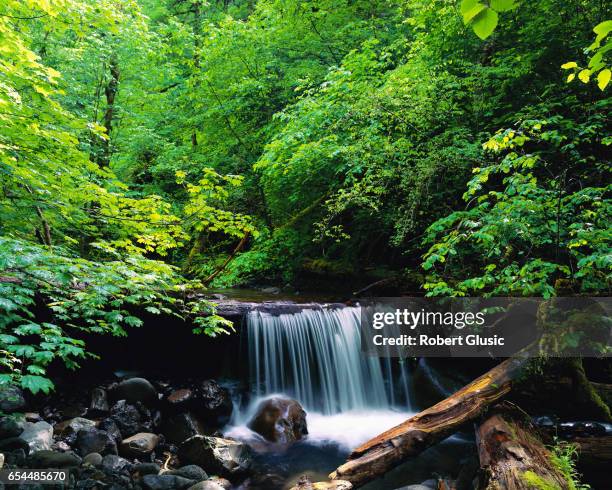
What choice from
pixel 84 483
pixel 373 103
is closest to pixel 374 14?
pixel 373 103

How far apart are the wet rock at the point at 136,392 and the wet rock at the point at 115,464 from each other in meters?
1.53

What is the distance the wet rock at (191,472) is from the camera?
4555 millimetres

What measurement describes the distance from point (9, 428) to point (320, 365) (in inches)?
190

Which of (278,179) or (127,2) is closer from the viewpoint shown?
(127,2)

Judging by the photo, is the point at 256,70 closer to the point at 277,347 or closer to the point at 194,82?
the point at 194,82

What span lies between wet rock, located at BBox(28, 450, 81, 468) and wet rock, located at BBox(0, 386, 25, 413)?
48.5 inches

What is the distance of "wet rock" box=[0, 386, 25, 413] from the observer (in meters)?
5.14

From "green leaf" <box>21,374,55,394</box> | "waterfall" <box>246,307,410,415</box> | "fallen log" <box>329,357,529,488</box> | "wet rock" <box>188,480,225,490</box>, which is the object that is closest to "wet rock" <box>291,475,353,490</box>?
"fallen log" <box>329,357,529,488</box>

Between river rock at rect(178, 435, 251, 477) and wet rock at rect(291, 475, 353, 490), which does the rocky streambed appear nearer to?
river rock at rect(178, 435, 251, 477)

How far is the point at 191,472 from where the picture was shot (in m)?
4.61

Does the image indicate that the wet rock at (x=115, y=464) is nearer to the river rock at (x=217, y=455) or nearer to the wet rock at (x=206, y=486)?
the river rock at (x=217, y=455)

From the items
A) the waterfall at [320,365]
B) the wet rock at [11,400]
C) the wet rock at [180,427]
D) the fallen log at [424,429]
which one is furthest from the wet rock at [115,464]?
the waterfall at [320,365]

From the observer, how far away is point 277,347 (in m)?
7.50

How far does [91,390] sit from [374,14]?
12.1 meters
